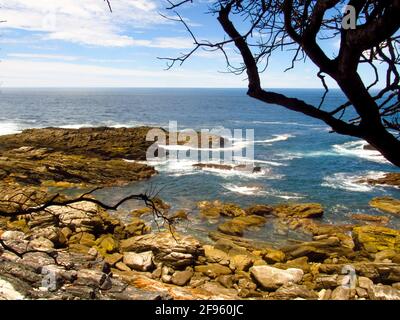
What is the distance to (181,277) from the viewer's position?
14352mm

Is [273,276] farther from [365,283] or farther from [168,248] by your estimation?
[168,248]

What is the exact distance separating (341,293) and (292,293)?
62.4 inches

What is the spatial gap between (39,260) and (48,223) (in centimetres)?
787

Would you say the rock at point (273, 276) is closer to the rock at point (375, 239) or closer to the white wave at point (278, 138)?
the rock at point (375, 239)

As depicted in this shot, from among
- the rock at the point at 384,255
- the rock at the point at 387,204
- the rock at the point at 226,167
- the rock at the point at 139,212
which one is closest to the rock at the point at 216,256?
the rock at the point at 384,255

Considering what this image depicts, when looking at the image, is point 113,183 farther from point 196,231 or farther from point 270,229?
point 270,229

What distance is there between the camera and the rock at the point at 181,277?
14.1 m

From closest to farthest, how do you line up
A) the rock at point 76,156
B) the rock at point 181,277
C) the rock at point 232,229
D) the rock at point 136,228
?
the rock at point 181,277 → the rock at point 136,228 → the rock at point 232,229 → the rock at point 76,156

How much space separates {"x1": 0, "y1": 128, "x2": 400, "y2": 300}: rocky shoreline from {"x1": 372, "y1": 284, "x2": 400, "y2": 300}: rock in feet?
0.12

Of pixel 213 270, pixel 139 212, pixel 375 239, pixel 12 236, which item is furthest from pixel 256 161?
pixel 12 236

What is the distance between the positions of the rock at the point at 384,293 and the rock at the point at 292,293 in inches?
73.3

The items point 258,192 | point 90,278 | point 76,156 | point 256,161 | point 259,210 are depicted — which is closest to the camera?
point 90,278

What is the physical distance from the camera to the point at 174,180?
3189 centimetres
